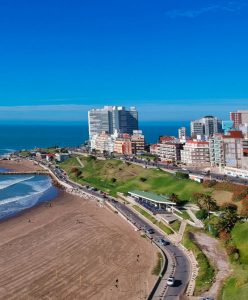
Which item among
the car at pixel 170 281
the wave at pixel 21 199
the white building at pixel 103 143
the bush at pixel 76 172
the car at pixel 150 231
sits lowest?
the car at pixel 170 281

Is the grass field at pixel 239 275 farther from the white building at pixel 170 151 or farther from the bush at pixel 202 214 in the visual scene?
the white building at pixel 170 151

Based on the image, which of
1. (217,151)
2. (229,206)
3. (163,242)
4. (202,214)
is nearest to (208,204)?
(202,214)

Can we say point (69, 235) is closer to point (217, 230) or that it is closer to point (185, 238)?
point (185, 238)

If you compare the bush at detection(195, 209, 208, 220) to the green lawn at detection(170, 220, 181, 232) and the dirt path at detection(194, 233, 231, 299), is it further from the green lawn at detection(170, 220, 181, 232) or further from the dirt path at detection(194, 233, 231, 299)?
the dirt path at detection(194, 233, 231, 299)

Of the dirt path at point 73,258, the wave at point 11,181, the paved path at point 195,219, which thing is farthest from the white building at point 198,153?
the paved path at point 195,219

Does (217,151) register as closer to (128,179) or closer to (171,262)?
(128,179)

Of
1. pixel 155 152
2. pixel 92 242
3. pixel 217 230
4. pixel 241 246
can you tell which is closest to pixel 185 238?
pixel 217 230

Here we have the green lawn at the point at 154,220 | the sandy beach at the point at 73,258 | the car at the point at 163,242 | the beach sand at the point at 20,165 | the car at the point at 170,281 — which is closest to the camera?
the car at the point at 170,281

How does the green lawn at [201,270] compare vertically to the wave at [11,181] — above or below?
below
